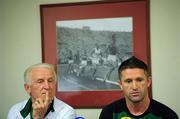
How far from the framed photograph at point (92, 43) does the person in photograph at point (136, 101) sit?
0.66m

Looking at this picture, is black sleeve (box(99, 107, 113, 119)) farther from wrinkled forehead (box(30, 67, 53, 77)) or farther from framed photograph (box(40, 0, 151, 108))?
framed photograph (box(40, 0, 151, 108))

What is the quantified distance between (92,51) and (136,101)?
3.02 ft

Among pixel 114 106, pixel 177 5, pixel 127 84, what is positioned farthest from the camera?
pixel 177 5

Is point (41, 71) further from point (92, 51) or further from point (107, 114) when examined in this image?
point (92, 51)

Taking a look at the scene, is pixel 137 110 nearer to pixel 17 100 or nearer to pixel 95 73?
pixel 95 73

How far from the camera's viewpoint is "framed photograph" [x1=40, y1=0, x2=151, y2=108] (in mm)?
2764

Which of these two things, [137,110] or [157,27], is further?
[157,27]

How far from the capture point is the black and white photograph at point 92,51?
9.14ft

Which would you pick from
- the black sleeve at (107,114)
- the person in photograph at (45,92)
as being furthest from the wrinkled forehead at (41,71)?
the black sleeve at (107,114)

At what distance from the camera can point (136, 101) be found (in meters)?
2.04

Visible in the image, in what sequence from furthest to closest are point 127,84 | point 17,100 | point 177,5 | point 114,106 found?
point 17,100
point 177,5
point 114,106
point 127,84

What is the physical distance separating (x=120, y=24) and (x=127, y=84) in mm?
886

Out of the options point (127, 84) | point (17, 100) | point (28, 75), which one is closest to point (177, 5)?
point (127, 84)

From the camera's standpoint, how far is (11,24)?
3047mm
